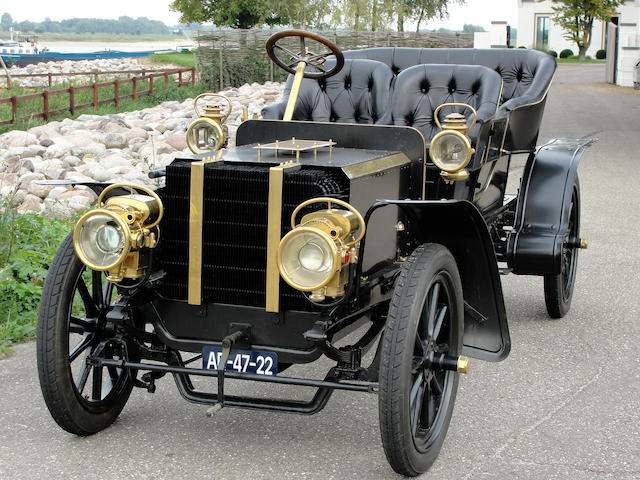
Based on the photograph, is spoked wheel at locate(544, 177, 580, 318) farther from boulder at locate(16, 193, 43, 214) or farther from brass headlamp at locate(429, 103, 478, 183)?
boulder at locate(16, 193, 43, 214)

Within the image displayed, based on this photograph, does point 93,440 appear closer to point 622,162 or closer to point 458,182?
point 458,182

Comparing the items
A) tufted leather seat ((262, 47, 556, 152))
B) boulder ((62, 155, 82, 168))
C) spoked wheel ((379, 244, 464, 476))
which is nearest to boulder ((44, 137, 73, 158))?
boulder ((62, 155, 82, 168))

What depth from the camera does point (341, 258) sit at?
3.26 m

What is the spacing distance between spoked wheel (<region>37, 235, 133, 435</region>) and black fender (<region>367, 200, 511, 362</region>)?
1.47m

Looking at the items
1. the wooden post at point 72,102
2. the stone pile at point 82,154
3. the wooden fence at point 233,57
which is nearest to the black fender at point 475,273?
the stone pile at point 82,154

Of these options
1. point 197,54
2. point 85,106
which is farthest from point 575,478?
point 197,54

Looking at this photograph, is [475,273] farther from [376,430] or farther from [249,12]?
[249,12]

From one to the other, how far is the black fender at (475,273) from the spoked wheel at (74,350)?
1471 mm

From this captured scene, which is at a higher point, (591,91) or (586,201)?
(591,91)

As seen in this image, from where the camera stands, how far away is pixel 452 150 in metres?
4.42

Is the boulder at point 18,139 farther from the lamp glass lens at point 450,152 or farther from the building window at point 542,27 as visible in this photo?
the building window at point 542,27

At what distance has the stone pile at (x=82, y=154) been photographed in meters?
9.48

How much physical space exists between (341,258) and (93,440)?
1.48m

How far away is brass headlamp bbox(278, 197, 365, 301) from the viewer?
3238 mm
